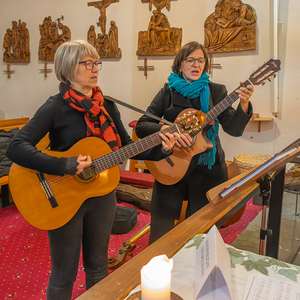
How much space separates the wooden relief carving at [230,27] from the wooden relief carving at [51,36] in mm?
2437

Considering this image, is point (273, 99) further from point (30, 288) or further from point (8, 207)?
point (8, 207)

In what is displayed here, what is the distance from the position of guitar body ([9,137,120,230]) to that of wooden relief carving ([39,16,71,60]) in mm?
4115

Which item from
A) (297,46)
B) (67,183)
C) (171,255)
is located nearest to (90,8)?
(297,46)

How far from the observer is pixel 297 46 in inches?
138

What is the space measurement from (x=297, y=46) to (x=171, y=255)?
3391mm

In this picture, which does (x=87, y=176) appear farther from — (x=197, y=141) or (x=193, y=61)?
(x=193, y=61)

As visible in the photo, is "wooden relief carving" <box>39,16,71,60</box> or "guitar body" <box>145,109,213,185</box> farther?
"wooden relief carving" <box>39,16,71,60</box>

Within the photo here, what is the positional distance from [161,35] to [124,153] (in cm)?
311

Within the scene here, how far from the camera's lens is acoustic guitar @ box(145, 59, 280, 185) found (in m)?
1.87

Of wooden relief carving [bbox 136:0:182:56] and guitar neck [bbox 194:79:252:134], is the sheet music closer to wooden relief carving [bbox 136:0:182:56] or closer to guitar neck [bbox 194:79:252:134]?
guitar neck [bbox 194:79:252:134]

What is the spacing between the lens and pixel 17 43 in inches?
215

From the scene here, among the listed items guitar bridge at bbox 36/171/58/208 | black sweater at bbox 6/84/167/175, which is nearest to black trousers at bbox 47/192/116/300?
guitar bridge at bbox 36/171/58/208

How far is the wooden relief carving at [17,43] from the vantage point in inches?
212

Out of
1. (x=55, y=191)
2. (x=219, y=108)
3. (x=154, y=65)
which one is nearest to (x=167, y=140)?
(x=219, y=108)
